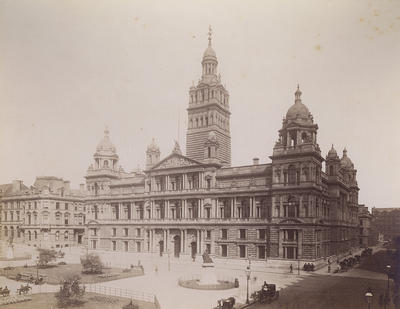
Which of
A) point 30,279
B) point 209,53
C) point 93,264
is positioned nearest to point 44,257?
point 93,264

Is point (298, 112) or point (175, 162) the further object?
point (175, 162)

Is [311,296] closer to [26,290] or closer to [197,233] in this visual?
[26,290]

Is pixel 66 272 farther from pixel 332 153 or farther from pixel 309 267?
pixel 332 153

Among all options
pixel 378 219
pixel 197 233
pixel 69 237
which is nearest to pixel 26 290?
pixel 197 233

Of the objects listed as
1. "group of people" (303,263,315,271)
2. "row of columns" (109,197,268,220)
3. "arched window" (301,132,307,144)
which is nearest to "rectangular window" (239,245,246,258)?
"row of columns" (109,197,268,220)

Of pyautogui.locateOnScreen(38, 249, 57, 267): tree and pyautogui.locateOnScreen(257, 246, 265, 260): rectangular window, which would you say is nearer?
pyautogui.locateOnScreen(38, 249, 57, 267): tree

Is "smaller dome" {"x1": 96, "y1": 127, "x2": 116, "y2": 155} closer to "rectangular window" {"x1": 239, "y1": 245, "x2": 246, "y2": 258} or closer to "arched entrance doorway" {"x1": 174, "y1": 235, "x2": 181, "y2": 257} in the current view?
"arched entrance doorway" {"x1": 174, "y1": 235, "x2": 181, "y2": 257}

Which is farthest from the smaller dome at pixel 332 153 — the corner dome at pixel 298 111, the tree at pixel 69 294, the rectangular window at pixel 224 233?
the tree at pixel 69 294
